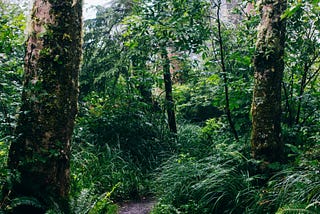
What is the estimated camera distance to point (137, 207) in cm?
502

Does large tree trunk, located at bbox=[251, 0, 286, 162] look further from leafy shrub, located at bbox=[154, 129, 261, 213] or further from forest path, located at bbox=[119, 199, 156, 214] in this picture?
forest path, located at bbox=[119, 199, 156, 214]

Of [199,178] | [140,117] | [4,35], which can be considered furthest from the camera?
[140,117]

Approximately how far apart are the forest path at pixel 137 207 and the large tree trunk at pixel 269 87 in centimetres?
182

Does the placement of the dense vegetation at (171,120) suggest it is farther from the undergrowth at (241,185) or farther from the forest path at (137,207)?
the forest path at (137,207)

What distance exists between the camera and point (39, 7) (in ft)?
10.6

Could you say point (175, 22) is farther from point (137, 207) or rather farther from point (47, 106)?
point (137, 207)

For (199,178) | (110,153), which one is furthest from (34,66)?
(110,153)

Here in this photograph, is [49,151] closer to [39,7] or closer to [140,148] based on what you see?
Answer: [39,7]

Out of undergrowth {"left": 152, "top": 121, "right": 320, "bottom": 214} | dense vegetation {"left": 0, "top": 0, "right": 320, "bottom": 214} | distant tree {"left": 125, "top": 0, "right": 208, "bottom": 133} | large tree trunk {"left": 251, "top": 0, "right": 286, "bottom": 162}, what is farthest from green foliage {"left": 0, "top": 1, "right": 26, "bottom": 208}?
large tree trunk {"left": 251, "top": 0, "right": 286, "bottom": 162}

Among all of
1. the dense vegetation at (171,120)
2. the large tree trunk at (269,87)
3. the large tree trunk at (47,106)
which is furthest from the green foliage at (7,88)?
the large tree trunk at (269,87)

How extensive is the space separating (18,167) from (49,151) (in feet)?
1.06

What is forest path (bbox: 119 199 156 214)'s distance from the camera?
190 inches

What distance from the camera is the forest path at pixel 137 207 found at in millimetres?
4828

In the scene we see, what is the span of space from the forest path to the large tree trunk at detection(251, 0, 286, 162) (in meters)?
1.82
